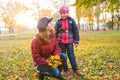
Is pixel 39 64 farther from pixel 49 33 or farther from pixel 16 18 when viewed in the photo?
pixel 16 18

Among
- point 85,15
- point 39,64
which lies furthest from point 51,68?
point 85,15

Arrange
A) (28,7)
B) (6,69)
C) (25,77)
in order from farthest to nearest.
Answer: (28,7) < (6,69) < (25,77)

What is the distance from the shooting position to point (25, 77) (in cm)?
816

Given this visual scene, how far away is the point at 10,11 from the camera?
6694 centimetres

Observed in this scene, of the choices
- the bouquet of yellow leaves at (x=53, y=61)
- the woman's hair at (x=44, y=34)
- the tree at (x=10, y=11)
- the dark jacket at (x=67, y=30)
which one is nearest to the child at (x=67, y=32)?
the dark jacket at (x=67, y=30)

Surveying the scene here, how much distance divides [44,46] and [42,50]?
0.09m

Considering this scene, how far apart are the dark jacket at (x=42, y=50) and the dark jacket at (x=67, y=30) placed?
6.80 feet

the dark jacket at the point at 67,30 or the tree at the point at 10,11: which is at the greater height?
the tree at the point at 10,11

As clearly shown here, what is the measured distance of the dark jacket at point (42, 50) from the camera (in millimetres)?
5676

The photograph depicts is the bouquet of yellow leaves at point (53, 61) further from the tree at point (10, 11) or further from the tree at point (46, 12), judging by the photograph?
the tree at point (46, 12)

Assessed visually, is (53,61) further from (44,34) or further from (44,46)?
(44,34)

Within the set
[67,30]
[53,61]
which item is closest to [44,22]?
[53,61]

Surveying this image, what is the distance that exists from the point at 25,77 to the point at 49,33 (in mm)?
2790

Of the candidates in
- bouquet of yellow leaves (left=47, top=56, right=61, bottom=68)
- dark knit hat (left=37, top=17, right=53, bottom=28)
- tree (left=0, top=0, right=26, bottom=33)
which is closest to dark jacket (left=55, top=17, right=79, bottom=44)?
dark knit hat (left=37, top=17, right=53, bottom=28)
